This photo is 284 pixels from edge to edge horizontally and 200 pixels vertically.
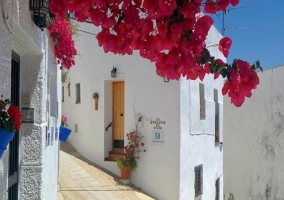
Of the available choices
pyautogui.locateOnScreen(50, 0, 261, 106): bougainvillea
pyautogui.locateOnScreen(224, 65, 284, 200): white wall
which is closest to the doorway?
pyautogui.locateOnScreen(50, 0, 261, 106): bougainvillea

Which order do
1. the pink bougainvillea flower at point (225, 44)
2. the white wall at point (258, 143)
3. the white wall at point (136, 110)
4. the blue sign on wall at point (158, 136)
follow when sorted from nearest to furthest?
the pink bougainvillea flower at point (225, 44)
the white wall at point (258, 143)
the white wall at point (136, 110)
the blue sign on wall at point (158, 136)

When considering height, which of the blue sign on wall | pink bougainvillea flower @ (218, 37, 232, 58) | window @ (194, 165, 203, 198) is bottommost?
window @ (194, 165, 203, 198)

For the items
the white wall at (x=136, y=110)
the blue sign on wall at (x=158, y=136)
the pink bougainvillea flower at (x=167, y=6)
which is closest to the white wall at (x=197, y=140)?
the white wall at (x=136, y=110)

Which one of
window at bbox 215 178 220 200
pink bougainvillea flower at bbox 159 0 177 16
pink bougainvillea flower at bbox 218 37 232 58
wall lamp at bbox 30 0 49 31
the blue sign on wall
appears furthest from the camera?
window at bbox 215 178 220 200

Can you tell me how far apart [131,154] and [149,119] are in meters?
1.18

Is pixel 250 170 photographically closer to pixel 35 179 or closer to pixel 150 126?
pixel 35 179

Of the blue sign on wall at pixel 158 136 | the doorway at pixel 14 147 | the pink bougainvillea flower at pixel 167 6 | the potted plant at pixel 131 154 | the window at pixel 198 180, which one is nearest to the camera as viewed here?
the pink bougainvillea flower at pixel 167 6

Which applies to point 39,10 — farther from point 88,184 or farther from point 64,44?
point 88,184

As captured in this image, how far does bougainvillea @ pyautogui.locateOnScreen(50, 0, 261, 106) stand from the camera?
1.75 meters

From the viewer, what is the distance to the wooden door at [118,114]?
11.8 meters

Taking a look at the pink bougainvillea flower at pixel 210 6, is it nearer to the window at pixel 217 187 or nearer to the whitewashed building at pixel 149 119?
the whitewashed building at pixel 149 119

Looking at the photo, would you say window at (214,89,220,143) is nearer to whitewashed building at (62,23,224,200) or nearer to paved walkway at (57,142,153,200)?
whitewashed building at (62,23,224,200)

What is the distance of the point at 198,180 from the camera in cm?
1173

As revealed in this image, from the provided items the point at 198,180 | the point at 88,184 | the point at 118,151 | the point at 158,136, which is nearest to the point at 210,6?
the point at 88,184
